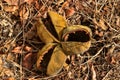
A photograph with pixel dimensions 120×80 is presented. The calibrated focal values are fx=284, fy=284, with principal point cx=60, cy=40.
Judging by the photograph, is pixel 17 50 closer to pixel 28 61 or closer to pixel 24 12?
pixel 28 61

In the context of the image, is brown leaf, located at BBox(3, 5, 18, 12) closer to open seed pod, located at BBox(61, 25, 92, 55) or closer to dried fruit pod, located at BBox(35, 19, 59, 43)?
dried fruit pod, located at BBox(35, 19, 59, 43)

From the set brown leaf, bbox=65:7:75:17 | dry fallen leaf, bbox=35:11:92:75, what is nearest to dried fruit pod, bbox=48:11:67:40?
dry fallen leaf, bbox=35:11:92:75

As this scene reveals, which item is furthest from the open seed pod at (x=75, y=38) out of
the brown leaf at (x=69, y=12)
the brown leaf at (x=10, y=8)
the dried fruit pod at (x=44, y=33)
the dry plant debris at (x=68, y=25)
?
the brown leaf at (x=10, y=8)

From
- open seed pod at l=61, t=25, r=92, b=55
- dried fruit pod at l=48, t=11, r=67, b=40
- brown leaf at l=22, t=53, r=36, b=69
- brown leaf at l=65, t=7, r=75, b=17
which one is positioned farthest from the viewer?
brown leaf at l=65, t=7, r=75, b=17

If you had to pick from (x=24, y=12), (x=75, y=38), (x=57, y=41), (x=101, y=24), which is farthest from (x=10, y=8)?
(x=101, y=24)

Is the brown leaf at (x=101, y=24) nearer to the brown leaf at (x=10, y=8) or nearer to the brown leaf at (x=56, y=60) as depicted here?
the brown leaf at (x=56, y=60)
